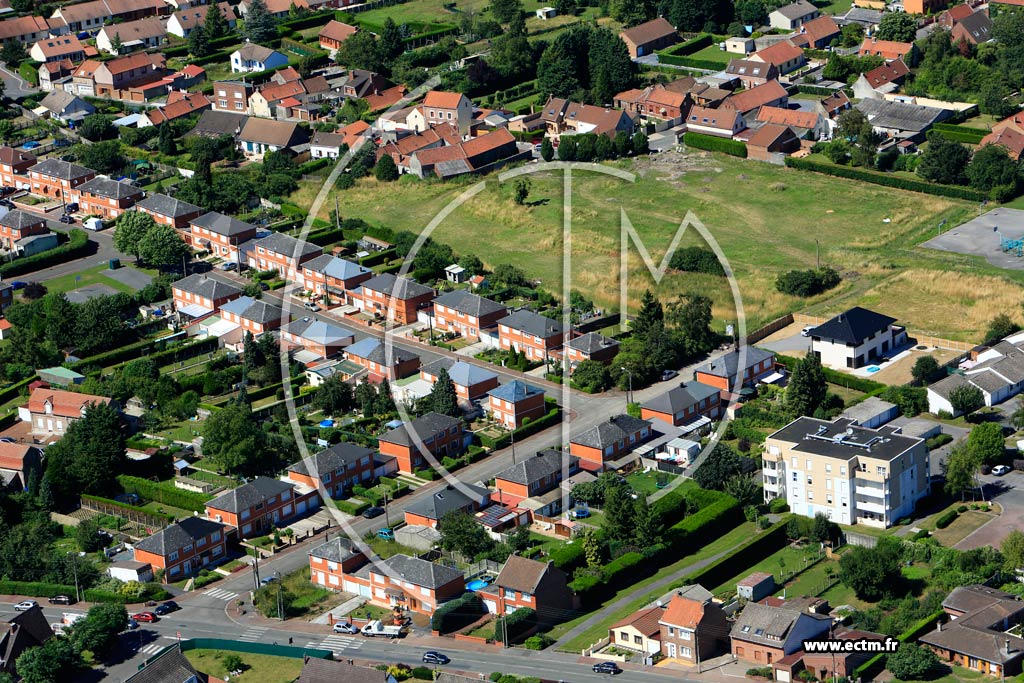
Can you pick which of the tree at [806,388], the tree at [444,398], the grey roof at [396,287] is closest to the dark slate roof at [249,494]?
the tree at [444,398]

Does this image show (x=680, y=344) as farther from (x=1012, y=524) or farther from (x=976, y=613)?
(x=976, y=613)

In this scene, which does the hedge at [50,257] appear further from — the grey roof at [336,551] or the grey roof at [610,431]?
the grey roof at [336,551]

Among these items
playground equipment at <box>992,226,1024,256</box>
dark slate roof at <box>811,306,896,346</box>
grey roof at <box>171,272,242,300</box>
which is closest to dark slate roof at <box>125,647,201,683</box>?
grey roof at <box>171,272,242,300</box>

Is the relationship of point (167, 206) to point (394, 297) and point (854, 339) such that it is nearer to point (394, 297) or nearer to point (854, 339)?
point (394, 297)

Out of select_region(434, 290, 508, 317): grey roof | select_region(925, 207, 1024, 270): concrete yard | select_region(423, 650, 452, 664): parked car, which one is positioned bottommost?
select_region(423, 650, 452, 664): parked car

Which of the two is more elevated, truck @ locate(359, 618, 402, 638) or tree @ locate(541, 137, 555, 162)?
tree @ locate(541, 137, 555, 162)

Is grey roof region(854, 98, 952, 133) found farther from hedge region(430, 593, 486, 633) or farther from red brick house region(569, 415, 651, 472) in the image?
hedge region(430, 593, 486, 633)
